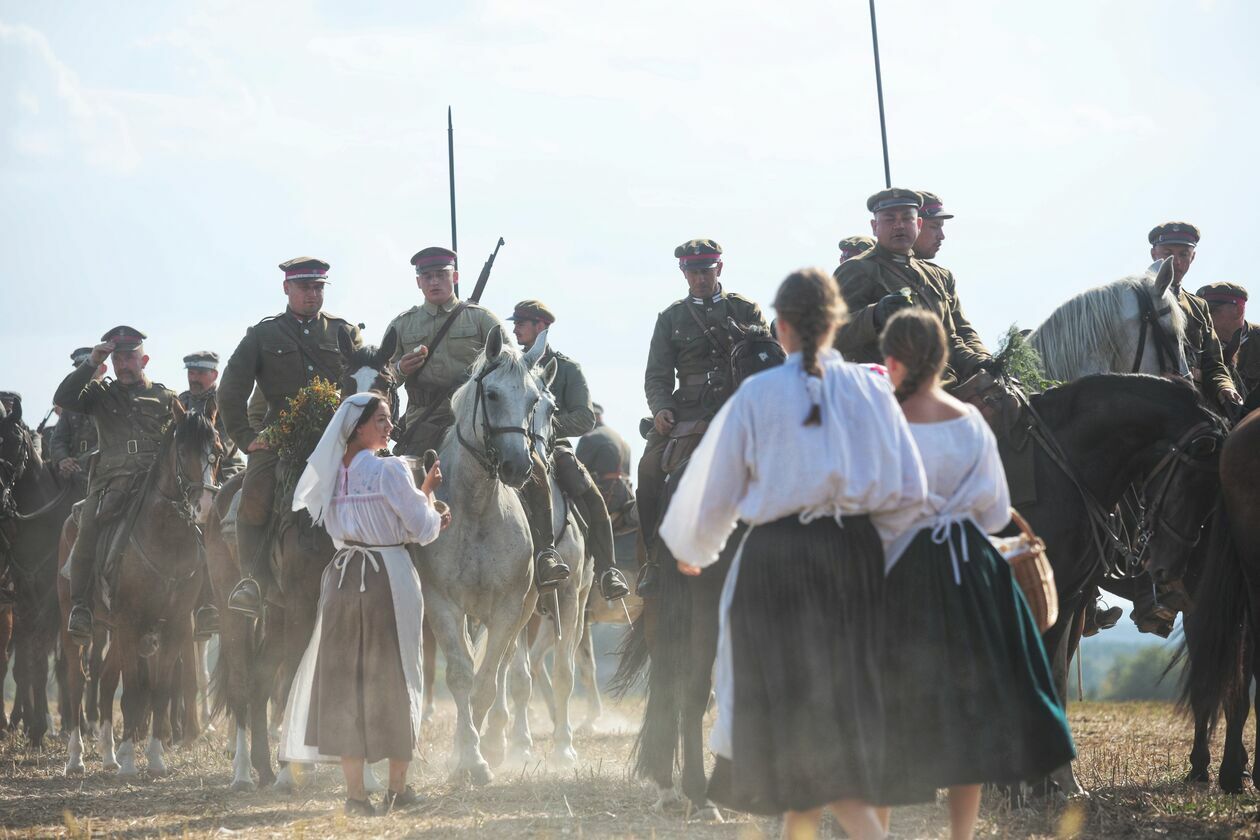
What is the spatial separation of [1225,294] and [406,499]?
7.75m

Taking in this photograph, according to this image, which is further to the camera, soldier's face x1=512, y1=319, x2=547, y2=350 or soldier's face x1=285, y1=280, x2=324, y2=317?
soldier's face x1=512, y1=319, x2=547, y2=350

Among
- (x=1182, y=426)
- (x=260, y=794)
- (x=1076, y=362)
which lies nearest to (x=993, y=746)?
(x=1182, y=426)

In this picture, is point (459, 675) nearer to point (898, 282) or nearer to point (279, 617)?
point (279, 617)

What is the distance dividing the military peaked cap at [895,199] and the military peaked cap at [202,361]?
7.39 metres

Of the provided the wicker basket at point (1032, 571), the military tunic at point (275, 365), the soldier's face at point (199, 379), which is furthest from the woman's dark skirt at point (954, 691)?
the soldier's face at point (199, 379)

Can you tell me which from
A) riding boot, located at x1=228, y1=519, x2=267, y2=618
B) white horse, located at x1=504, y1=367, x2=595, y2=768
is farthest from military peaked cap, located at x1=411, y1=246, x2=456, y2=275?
riding boot, located at x1=228, y1=519, x2=267, y2=618

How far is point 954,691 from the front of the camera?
508cm

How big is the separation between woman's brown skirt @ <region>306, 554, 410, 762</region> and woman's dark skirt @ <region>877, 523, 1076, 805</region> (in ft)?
11.9

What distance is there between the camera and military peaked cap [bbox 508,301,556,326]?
1296cm

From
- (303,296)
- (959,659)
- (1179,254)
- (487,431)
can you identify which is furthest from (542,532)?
(959,659)

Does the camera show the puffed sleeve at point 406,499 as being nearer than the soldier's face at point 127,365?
Yes

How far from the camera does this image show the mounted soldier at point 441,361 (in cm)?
1059

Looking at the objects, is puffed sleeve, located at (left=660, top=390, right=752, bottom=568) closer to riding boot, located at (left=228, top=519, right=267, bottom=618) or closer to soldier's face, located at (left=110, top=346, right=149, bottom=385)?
riding boot, located at (left=228, top=519, right=267, bottom=618)

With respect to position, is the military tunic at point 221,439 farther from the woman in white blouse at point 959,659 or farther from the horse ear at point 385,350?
the woman in white blouse at point 959,659
